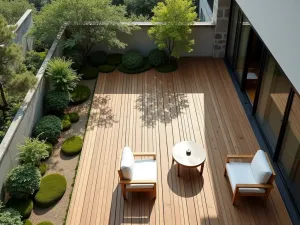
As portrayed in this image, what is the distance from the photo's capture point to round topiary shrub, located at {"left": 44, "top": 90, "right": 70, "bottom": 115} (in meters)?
8.66

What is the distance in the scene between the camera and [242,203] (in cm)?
670

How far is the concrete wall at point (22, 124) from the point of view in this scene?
21.1 ft

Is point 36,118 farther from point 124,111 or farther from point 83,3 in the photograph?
point 83,3

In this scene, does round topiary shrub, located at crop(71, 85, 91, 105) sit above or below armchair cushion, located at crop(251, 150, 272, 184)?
below

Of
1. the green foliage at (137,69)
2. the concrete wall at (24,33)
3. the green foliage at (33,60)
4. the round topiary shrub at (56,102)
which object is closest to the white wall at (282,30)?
the green foliage at (137,69)

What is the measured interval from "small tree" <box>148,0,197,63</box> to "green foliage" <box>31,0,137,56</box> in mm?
973

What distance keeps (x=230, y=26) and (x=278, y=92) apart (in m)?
4.28

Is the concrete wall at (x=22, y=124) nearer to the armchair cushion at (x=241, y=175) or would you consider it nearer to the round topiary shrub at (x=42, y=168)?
the round topiary shrub at (x=42, y=168)

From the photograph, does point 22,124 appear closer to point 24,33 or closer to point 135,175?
point 135,175

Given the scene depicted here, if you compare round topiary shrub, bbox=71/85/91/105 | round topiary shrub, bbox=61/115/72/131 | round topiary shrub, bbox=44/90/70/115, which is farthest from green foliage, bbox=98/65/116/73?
round topiary shrub, bbox=61/115/72/131

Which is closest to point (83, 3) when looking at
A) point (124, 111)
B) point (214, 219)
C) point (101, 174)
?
point (124, 111)

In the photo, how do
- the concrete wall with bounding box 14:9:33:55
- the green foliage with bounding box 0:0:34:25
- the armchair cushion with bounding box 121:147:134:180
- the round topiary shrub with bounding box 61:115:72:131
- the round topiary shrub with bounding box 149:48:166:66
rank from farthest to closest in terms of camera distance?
the green foliage with bounding box 0:0:34:25 < the round topiary shrub with bounding box 149:48:166:66 < the concrete wall with bounding box 14:9:33:55 < the round topiary shrub with bounding box 61:115:72:131 < the armchair cushion with bounding box 121:147:134:180

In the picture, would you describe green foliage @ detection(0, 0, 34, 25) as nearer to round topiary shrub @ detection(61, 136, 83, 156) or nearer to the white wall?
round topiary shrub @ detection(61, 136, 83, 156)

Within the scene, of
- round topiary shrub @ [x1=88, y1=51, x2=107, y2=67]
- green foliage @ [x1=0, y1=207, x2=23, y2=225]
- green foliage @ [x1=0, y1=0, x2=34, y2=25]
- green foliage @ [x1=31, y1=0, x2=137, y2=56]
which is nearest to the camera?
green foliage @ [x1=0, y1=207, x2=23, y2=225]
